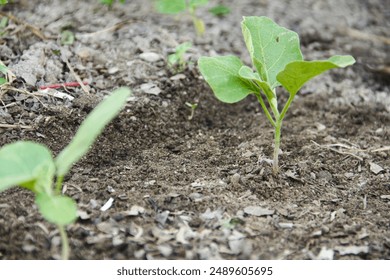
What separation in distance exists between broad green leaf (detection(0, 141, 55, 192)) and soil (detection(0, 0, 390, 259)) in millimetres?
168

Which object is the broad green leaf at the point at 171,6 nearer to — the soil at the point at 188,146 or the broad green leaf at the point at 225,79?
the soil at the point at 188,146

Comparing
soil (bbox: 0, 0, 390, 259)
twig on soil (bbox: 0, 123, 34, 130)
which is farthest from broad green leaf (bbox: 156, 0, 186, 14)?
twig on soil (bbox: 0, 123, 34, 130)

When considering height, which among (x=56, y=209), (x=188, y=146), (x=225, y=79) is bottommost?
(x=188, y=146)

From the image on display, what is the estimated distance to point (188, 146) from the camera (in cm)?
185

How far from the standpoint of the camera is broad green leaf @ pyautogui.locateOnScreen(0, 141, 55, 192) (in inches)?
46.5

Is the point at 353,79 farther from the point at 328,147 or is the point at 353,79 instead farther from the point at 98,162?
the point at 98,162

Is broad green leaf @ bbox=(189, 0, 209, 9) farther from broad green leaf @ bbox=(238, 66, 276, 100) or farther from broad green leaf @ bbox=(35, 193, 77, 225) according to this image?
broad green leaf @ bbox=(35, 193, 77, 225)

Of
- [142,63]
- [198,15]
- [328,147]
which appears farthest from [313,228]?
[198,15]

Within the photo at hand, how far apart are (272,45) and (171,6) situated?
867 mm

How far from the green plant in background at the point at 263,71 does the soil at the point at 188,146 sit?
7.9 inches

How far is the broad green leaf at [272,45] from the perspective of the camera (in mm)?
1598

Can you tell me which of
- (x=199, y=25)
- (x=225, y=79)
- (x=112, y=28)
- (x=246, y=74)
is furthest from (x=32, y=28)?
(x=246, y=74)

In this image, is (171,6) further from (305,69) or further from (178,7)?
(305,69)

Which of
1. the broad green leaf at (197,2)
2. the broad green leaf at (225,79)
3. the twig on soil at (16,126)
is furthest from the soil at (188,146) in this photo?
the broad green leaf at (225,79)
